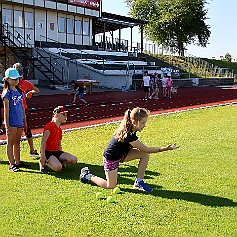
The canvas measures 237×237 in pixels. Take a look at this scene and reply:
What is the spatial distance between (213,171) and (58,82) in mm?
26419

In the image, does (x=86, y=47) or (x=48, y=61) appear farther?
(x=86, y=47)

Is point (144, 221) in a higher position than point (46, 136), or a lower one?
lower

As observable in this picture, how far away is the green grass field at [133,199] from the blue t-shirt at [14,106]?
0.84 metres

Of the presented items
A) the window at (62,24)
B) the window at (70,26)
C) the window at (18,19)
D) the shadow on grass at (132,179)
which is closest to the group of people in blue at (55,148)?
the shadow on grass at (132,179)

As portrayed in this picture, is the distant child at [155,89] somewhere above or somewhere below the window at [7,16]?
below

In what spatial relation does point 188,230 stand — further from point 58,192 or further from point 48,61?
point 48,61

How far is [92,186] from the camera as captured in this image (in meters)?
6.70

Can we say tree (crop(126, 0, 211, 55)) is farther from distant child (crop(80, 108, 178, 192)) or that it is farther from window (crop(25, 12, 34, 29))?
distant child (crop(80, 108, 178, 192))

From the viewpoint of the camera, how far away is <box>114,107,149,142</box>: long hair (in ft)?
20.4

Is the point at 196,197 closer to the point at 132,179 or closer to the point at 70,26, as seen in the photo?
the point at 132,179

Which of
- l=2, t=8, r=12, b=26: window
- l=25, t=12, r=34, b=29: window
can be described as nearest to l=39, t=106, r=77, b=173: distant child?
l=2, t=8, r=12, b=26: window

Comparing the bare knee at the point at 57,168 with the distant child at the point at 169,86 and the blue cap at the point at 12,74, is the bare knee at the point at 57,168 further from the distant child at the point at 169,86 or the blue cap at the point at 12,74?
the distant child at the point at 169,86

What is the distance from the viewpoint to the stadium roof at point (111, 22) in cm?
4666

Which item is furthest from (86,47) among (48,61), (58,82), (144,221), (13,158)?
(144,221)
